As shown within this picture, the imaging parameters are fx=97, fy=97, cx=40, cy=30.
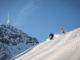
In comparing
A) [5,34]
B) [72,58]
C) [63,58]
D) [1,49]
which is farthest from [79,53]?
[5,34]

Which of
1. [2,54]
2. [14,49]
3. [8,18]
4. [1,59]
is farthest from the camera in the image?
[8,18]

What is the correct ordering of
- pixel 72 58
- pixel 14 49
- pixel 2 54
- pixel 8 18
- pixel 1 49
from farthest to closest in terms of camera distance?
pixel 8 18 < pixel 14 49 < pixel 1 49 < pixel 2 54 < pixel 72 58

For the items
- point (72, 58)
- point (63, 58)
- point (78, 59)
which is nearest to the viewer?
point (78, 59)

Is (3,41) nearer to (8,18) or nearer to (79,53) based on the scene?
(8,18)

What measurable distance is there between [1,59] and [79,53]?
29.6 m

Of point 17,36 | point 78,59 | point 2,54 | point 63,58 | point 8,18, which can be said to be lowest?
point 78,59

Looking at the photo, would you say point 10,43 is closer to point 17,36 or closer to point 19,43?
point 19,43

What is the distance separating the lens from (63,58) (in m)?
4.66

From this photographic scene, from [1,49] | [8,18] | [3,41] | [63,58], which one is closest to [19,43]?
[3,41]

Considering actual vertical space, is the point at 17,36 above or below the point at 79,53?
above

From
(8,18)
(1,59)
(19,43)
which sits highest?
(8,18)

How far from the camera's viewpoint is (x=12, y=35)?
48969mm

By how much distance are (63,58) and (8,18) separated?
74694 millimetres

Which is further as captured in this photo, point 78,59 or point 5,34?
point 5,34
